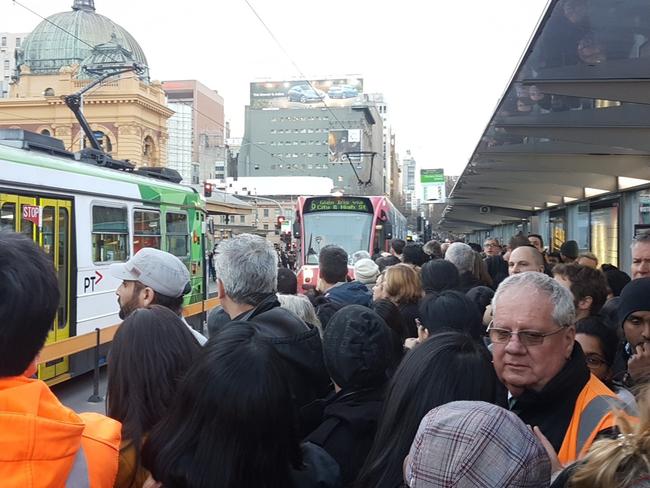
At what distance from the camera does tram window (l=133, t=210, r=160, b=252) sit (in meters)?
12.3

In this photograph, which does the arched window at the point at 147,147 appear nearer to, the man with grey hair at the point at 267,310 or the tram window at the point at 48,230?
the tram window at the point at 48,230

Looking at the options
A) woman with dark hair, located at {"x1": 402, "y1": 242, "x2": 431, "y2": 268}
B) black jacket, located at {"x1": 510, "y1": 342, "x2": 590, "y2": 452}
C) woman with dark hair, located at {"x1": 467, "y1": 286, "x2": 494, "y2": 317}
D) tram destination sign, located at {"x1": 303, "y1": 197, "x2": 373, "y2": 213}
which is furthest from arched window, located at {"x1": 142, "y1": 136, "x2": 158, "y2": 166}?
black jacket, located at {"x1": 510, "y1": 342, "x2": 590, "y2": 452}

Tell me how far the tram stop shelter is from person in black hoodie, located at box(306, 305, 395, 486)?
3261mm

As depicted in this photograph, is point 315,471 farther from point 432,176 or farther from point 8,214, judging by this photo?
point 432,176

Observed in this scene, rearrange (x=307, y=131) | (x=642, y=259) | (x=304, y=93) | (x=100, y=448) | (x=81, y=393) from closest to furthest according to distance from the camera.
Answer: (x=100, y=448) → (x=642, y=259) → (x=81, y=393) → (x=307, y=131) → (x=304, y=93)

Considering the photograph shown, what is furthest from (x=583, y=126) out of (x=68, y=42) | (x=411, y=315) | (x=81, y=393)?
(x=68, y=42)

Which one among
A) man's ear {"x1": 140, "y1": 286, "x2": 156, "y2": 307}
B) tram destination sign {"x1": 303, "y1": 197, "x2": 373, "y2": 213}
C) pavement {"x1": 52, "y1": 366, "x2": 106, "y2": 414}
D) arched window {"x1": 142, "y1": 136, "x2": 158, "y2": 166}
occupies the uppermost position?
arched window {"x1": 142, "y1": 136, "x2": 158, "y2": 166}

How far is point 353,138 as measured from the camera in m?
123

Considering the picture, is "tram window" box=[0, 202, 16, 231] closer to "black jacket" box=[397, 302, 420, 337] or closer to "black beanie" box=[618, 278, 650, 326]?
"black jacket" box=[397, 302, 420, 337]

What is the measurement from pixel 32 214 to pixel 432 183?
138 ft

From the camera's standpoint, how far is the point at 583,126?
8977 mm

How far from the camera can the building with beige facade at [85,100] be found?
5772 centimetres

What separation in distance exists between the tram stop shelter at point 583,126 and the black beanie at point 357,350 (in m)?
3.24

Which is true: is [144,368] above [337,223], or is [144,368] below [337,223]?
below
